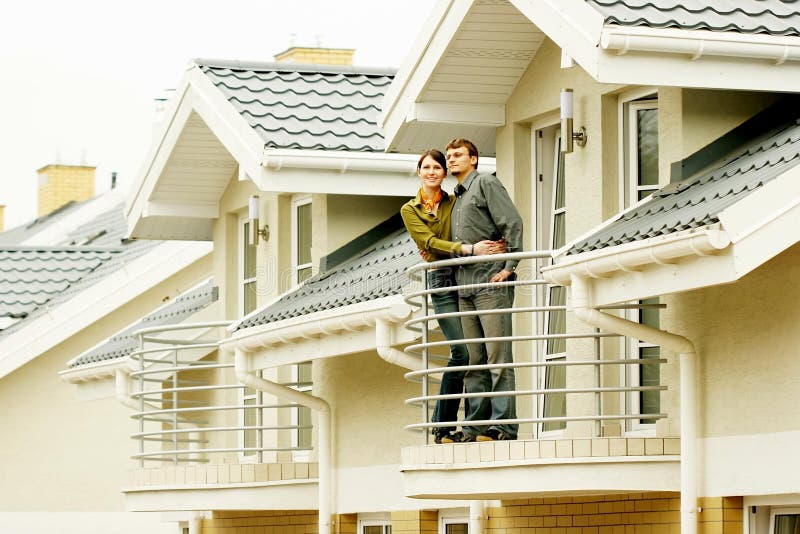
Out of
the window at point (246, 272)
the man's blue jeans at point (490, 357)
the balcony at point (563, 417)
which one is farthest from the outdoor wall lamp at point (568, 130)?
the window at point (246, 272)

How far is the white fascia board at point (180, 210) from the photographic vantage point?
20.6 metres

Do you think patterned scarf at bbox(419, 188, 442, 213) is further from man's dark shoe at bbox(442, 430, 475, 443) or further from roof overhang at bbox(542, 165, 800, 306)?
roof overhang at bbox(542, 165, 800, 306)

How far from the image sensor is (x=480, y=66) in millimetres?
14398

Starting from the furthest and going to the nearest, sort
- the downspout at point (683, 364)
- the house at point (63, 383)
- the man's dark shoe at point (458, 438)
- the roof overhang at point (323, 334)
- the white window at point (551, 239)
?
the house at point (63, 383), the roof overhang at point (323, 334), the white window at point (551, 239), the man's dark shoe at point (458, 438), the downspout at point (683, 364)

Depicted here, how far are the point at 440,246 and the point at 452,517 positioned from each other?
11.0 feet

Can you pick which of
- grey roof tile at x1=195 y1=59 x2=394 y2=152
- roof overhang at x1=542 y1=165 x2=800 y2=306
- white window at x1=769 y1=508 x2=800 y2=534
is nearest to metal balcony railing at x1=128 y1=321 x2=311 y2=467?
grey roof tile at x1=195 y1=59 x2=394 y2=152

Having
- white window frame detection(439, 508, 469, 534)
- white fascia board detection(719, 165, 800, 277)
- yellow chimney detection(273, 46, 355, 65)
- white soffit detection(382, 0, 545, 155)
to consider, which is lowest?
white window frame detection(439, 508, 469, 534)

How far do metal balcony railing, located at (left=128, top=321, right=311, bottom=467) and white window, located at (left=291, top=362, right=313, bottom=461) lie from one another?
0.07 m

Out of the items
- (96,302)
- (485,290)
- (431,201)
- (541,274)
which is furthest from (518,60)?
(96,302)

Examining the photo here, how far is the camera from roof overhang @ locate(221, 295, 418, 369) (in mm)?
14438

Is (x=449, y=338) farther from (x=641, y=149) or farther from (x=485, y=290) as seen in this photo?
(x=641, y=149)

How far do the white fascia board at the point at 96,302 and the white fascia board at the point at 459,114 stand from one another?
13535mm

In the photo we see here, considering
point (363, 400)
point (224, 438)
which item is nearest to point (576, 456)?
point (363, 400)

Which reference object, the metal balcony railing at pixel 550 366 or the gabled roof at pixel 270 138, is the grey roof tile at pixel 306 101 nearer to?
the gabled roof at pixel 270 138
